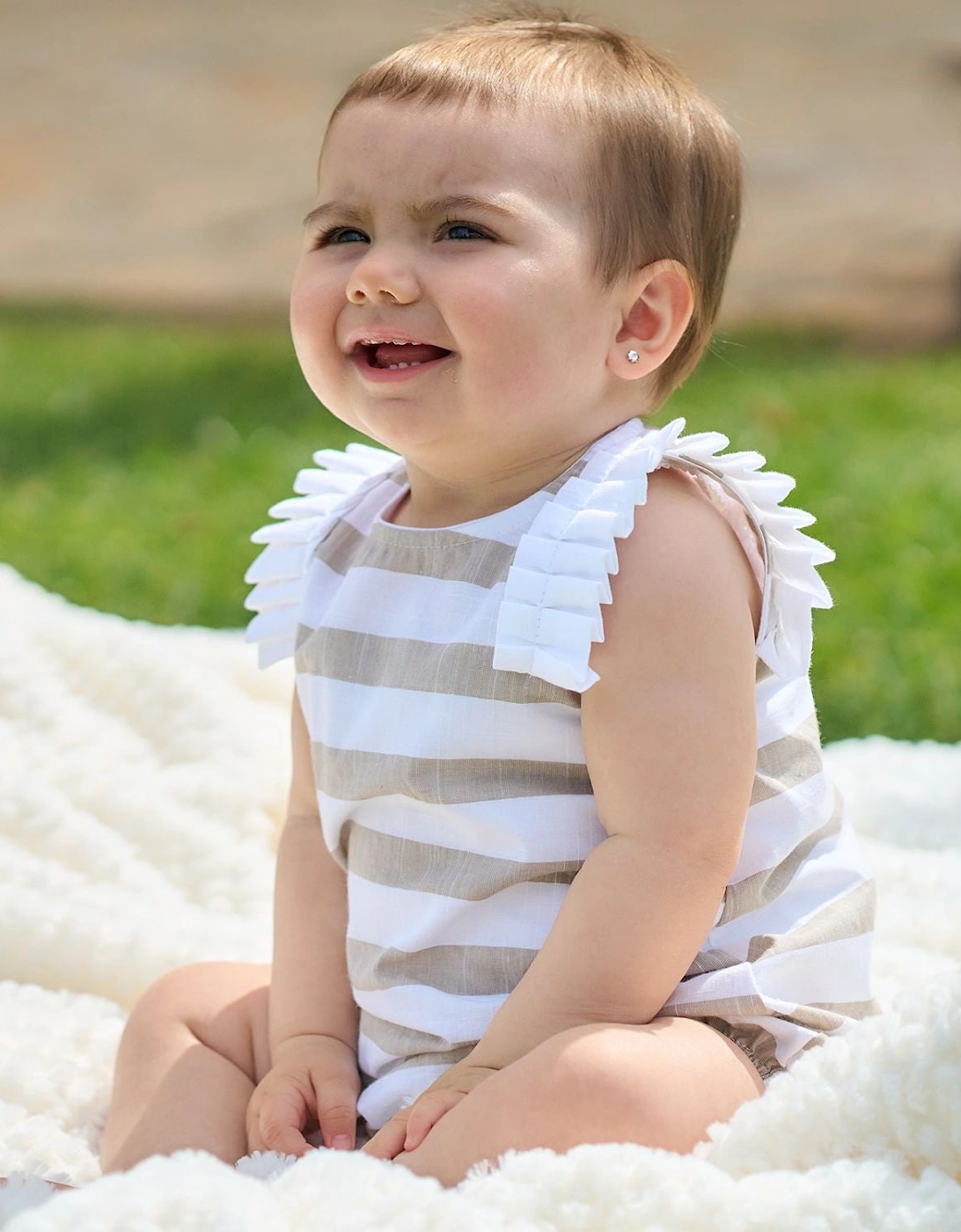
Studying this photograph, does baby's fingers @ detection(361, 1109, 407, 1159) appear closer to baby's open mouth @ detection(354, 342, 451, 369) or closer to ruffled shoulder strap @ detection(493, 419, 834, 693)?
ruffled shoulder strap @ detection(493, 419, 834, 693)

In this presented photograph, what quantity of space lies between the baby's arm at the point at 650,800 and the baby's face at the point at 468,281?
0.55ft

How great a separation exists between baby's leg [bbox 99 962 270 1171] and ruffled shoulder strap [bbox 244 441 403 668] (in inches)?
12.2

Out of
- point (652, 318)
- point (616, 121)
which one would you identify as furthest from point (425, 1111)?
point (616, 121)

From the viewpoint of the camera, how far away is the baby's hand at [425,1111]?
3.93ft

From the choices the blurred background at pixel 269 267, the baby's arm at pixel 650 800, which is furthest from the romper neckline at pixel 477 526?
the blurred background at pixel 269 267

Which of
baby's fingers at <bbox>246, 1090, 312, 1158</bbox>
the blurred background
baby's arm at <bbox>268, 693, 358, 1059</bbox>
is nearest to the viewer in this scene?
baby's fingers at <bbox>246, 1090, 312, 1158</bbox>

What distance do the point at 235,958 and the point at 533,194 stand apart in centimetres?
86

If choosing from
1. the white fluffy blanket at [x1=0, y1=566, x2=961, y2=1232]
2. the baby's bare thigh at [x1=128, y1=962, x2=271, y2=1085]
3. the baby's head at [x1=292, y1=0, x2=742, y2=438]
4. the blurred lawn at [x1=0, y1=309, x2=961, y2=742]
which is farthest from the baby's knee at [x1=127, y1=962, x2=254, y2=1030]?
the blurred lawn at [x1=0, y1=309, x2=961, y2=742]

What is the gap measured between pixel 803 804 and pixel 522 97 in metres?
0.61

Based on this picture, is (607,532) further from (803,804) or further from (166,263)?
(166,263)

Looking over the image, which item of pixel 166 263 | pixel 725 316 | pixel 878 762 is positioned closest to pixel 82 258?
pixel 166 263

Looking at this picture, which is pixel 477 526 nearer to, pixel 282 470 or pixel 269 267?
pixel 282 470

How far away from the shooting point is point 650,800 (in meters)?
1.21

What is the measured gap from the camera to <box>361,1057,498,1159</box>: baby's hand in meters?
1.20
